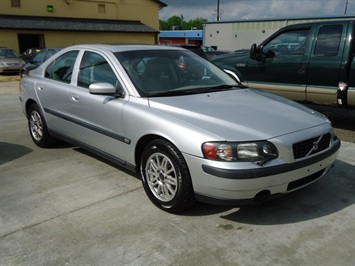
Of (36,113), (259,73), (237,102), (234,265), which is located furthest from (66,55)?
(259,73)

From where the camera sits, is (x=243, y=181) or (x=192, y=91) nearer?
(x=243, y=181)

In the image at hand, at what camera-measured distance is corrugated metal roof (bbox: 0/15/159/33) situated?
83.5ft

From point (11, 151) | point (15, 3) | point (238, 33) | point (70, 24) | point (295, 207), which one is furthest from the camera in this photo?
point (238, 33)

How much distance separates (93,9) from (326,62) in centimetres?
2815

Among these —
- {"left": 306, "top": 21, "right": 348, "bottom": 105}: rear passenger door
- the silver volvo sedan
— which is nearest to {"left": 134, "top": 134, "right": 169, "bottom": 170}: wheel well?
the silver volvo sedan

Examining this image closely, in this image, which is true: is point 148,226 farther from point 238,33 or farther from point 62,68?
point 238,33

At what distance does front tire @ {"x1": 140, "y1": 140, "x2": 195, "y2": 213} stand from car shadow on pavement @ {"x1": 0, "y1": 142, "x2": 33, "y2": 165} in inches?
93.3

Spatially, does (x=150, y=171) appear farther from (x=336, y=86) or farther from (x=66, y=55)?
(x=336, y=86)

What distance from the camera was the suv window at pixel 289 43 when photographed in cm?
679

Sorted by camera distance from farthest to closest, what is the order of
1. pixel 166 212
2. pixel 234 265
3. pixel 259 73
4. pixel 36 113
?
1. pixel 259 73
2. pixel 36 113
3. pixel 166 212
4. pixel 234 265

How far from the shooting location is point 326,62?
250 inches

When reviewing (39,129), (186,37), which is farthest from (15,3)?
(186,37)

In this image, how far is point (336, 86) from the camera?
630 cm

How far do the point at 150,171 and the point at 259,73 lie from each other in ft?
15.1
